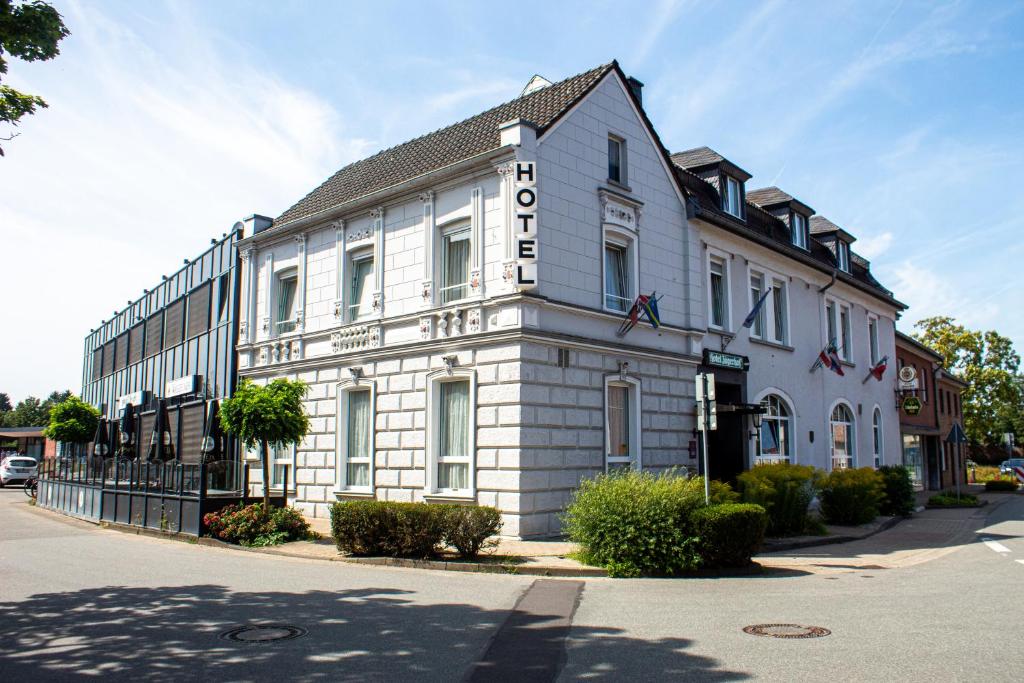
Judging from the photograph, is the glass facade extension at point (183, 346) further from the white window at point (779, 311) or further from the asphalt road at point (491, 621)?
the white window at point (779, 311)

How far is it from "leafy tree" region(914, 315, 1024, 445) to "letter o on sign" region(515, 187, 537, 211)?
166 feet

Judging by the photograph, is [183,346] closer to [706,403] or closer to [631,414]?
[631,414]

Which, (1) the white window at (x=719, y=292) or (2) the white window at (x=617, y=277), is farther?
(1) the white window at (x=719, y=292)

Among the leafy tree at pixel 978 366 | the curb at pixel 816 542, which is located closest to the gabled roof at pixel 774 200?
the curb at pixel 816 542

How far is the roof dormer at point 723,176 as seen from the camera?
78.3 feet

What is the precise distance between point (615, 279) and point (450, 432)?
5.23m

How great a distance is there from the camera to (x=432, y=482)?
17.5 m

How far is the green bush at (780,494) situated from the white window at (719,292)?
5.66m

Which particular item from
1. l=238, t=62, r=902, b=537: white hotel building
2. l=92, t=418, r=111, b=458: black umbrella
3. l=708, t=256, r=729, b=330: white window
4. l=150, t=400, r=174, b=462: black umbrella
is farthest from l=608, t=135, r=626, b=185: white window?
l=92, t=418, r=111, b=458: black umbrella

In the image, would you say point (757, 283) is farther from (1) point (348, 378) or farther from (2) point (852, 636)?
(2) point (852, 636)

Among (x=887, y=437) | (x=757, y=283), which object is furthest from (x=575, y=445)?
(x=887, y=437)

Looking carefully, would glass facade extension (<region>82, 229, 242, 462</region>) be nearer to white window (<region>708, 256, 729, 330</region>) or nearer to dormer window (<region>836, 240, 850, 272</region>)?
white window (<region>708, 256, 729, 330</region>)

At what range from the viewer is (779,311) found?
25.8 m

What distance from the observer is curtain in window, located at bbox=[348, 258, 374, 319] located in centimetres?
2031
